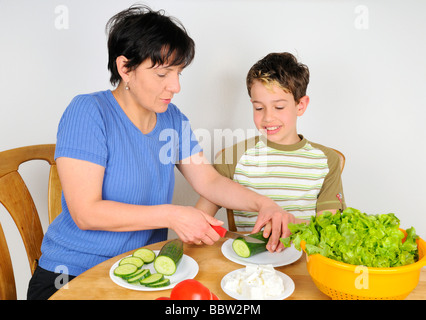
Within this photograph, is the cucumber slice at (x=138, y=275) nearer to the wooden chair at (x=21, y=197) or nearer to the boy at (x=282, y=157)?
the wooden chair at (x=21, y=197)

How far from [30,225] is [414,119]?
204 cm

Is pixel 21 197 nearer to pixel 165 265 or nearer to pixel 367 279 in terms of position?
pixel 165 265

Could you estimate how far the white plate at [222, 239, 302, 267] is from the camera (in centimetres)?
123

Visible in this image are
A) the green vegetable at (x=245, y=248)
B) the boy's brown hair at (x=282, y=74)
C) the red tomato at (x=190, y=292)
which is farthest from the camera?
the boy's brown hair at (x=282, y=74)

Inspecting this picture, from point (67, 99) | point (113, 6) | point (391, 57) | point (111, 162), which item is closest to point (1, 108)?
point (67, 99)

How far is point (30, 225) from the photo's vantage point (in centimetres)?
161

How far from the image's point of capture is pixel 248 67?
2.22 meters

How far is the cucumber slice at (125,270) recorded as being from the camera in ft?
3.51

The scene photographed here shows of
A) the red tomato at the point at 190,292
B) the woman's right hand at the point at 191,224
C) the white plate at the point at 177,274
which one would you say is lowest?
the white plate at the point at 177,274

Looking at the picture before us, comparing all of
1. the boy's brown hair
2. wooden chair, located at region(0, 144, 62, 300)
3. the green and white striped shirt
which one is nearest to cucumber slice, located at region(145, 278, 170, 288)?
wooden chair, located at region(0, 144, 62, 300)

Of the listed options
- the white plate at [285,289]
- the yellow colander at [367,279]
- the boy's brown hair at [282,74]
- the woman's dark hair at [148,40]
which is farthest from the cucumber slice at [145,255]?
the boy's brown hair at [282,74]

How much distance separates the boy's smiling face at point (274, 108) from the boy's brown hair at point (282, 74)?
2 cm

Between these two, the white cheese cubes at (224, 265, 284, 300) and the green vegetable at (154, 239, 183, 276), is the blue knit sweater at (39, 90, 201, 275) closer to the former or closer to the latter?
the green vegetable at (154, 239, 183, 276)
